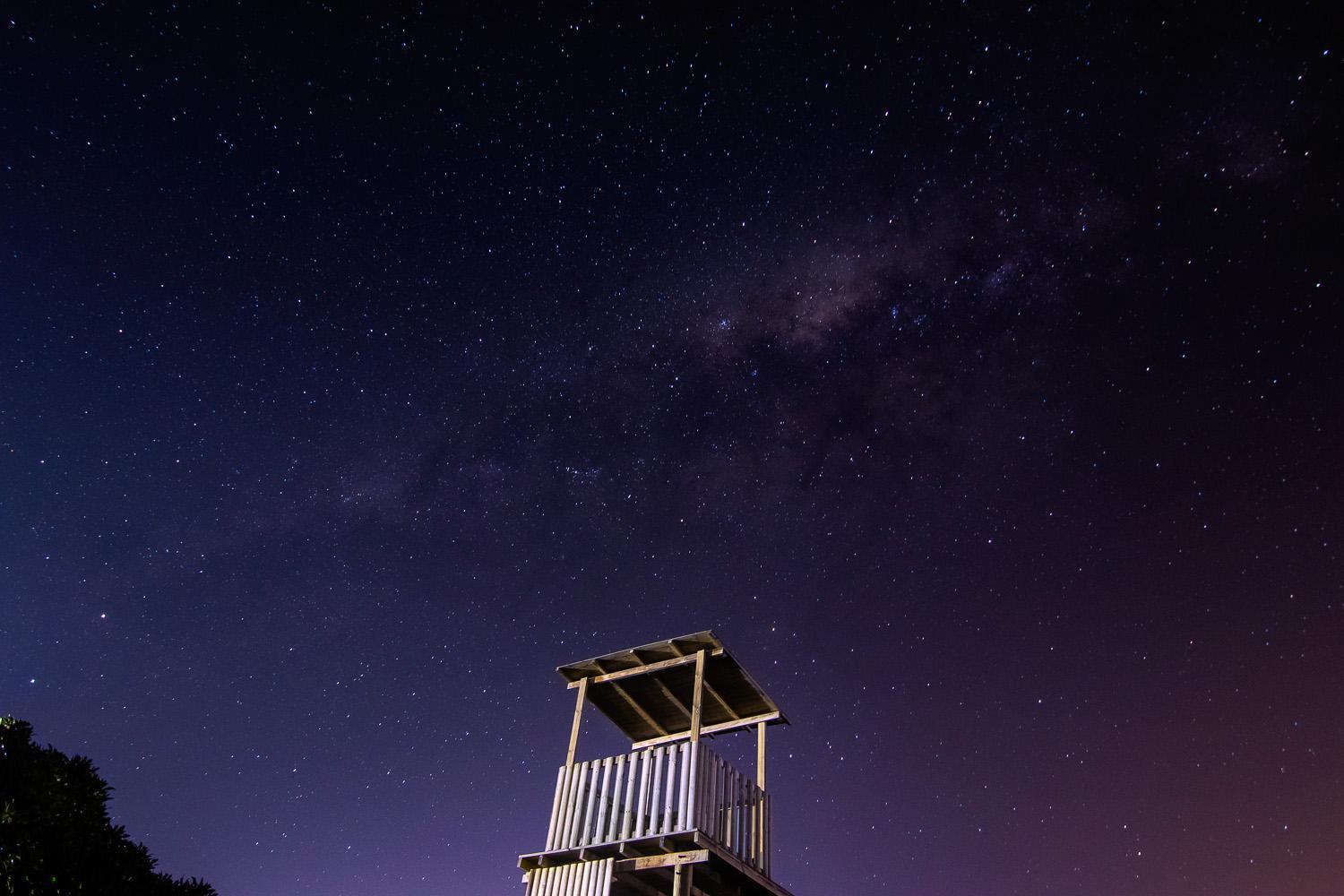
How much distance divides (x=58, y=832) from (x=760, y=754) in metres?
9.65

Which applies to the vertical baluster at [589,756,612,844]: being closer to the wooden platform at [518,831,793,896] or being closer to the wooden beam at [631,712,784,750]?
the wooden platform at [518,831,793,896]

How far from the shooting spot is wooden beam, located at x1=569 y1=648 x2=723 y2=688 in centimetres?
1335

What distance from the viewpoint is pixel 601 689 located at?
14.6 m

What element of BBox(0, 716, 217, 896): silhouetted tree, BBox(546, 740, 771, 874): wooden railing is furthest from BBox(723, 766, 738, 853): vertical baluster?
BBox(0, 716, 217, 896): silhouetted tree

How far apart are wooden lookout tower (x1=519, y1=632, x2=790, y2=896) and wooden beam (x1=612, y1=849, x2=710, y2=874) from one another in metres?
0.01

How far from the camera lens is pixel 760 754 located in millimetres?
14500

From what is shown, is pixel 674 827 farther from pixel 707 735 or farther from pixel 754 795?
pixel 707 735

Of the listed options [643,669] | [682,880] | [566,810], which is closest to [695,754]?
[682,880]

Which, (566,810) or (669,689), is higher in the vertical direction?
(669,689)

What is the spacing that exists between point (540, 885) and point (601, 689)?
11.0 ft

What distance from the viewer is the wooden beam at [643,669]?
1335 cm

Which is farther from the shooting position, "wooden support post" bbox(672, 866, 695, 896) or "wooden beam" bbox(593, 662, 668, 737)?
"wooden beam" bbox(593, 662, 668, 737)

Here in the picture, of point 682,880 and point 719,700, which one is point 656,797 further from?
point 719,700

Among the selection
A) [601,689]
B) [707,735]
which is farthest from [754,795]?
[601,689]
